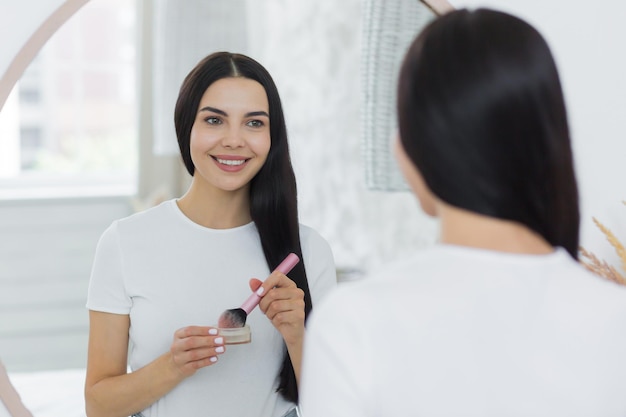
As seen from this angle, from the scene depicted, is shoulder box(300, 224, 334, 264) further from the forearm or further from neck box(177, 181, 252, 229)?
the forearm

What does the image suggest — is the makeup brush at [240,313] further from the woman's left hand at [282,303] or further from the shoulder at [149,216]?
the shoulder at [149,216]

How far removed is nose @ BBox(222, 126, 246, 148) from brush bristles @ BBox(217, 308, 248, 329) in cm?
19

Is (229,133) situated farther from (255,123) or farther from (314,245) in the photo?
(314,245)

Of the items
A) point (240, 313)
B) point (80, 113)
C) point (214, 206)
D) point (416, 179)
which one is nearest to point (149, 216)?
point (214, 206)

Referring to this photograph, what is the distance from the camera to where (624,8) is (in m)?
1.08

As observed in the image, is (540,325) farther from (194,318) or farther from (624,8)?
(624,8)

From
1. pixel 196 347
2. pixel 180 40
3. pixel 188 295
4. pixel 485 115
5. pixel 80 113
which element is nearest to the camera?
pixel 485 115

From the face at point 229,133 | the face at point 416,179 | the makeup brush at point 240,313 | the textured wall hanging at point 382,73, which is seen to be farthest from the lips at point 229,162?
the face at point 416,179

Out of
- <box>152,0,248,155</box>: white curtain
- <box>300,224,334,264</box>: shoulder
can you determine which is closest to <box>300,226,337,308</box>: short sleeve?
<box>300,224,334,264</box>: shoulder

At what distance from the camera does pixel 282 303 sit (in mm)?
826

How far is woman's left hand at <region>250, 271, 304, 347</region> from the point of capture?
815mm

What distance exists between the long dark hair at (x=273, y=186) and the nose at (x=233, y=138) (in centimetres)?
5

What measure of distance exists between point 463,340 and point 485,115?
0.13 metres

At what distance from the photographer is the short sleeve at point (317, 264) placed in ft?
3.13
